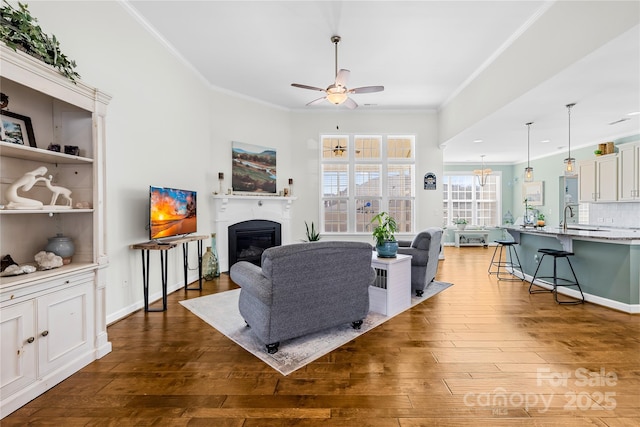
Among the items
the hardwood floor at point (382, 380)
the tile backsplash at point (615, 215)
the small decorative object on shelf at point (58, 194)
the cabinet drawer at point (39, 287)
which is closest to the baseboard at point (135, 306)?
the hardwood floor at point (382, 380)

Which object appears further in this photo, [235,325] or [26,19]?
[235,325]

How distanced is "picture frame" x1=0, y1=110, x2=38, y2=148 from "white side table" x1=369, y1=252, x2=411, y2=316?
315cm

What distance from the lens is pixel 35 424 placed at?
168 cm

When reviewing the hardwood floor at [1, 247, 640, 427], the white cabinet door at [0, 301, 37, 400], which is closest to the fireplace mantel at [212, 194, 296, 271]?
the hardwood floor at [1, 247, 640, 427]

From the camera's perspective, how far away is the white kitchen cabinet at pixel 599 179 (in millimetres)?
5883

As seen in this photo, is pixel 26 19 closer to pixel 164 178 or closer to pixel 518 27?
pixel 164 178

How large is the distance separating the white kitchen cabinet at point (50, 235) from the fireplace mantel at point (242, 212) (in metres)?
2.86

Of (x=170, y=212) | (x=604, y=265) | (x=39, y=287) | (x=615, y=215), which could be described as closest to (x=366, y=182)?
(x=604, y=265)

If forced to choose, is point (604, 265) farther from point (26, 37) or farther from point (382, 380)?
point (26, 37)

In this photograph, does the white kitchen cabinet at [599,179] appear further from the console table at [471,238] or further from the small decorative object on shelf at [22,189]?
the small decorative object on shelf at [22,189]

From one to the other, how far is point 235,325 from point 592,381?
2.95 metres

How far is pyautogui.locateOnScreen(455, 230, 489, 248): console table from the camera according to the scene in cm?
909

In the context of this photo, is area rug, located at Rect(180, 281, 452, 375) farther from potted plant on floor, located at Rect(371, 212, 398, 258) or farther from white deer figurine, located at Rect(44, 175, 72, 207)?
white deer figurine, located at Rect(44, 175, 72, 207)

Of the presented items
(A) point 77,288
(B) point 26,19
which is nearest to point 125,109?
(B) point 26,19
